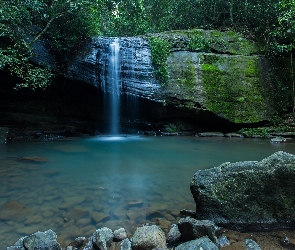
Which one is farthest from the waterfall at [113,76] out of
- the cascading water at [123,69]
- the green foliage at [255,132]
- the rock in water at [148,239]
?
the rock in water at [148,239]

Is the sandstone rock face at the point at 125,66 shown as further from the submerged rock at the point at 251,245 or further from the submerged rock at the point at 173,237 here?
the submerged rock at the point at 251,245

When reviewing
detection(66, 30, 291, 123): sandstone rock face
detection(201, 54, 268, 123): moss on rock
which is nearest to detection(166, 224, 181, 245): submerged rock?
detection(66, 30, 291, 123): sandstone rock face

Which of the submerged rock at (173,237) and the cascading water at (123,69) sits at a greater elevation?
the cascading water at (123,69)

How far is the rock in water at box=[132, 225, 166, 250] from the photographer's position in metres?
2.24

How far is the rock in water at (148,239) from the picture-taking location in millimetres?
2240

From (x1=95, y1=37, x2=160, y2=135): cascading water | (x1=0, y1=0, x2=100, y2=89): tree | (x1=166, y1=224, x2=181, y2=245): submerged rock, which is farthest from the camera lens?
(x1=95, y1=37, x2=160, y2=135): cascading water

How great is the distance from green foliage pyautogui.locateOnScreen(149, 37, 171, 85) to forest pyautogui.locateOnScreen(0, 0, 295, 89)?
2.86 meters

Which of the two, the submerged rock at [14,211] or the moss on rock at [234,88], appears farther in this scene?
the moss on rock at [234,88]

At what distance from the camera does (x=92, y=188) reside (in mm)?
4105

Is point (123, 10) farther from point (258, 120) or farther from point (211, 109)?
point (258, 120)

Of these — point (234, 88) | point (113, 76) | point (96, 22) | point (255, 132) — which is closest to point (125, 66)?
point (113, 76)

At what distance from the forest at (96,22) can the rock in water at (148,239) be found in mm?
7510

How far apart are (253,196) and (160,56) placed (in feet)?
30.4

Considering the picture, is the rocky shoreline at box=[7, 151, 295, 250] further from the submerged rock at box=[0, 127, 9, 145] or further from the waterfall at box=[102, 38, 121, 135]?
the waterfall at box=[102, 38, 121, 135]
